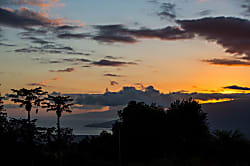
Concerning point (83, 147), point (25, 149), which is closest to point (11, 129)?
point (25, 149)

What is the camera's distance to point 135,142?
228 ft

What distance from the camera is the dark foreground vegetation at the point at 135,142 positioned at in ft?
164

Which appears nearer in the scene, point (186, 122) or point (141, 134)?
point (141, 134)

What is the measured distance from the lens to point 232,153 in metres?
48.8

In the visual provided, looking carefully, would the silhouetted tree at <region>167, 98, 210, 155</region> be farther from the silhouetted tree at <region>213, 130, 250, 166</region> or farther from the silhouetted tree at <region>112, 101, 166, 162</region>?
the silhouetted tree at <region>213, 130, 250, 166</region>

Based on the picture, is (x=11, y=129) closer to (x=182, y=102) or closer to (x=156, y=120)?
(x=156, y=120)

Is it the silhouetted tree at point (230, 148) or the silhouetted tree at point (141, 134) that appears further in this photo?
the silhouetted tree at point (141, 134)

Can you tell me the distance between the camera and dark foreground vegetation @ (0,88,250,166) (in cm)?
4994

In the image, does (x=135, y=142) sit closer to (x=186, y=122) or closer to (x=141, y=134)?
(x=141, y=134)

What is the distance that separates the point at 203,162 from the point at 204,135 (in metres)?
19.2

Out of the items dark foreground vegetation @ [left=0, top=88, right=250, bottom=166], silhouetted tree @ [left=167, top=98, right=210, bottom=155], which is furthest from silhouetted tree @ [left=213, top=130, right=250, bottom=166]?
silhouetted tree @ [left=167, top=98, right=210, bottom=155]

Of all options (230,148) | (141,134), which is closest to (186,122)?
(141,134)

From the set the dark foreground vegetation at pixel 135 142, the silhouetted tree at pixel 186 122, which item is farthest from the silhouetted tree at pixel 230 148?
the silhouetted tree at pixel 186 122

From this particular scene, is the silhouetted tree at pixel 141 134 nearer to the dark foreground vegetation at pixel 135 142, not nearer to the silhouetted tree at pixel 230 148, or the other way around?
the dark foreground vegetation at pixel 135 142
